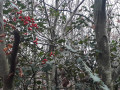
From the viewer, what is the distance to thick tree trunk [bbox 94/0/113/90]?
102 cm

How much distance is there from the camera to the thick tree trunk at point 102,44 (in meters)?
1.02

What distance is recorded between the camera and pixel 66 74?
1781 millimetres

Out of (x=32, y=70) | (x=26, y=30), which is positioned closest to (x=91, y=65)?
(x=32, y=70)

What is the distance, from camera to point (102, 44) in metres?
1.06

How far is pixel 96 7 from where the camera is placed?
111 cm

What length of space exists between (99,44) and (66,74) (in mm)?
860

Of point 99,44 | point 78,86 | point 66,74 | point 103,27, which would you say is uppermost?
point 103,27

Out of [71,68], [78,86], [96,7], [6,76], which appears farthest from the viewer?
[71,68]

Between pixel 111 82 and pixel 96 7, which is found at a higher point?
pixel 96 7

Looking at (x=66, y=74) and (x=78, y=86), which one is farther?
(x=66, y=74)

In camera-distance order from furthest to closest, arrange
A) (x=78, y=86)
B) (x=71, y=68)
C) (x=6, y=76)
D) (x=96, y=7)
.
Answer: (x=71, y=68), (x=78, y=86), (x=96, y=7), (x=6, y=76)

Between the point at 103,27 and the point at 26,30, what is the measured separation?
1.02m

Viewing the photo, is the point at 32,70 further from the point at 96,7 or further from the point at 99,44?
the point at 96,7

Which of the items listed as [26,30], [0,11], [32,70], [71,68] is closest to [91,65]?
[71,68]
